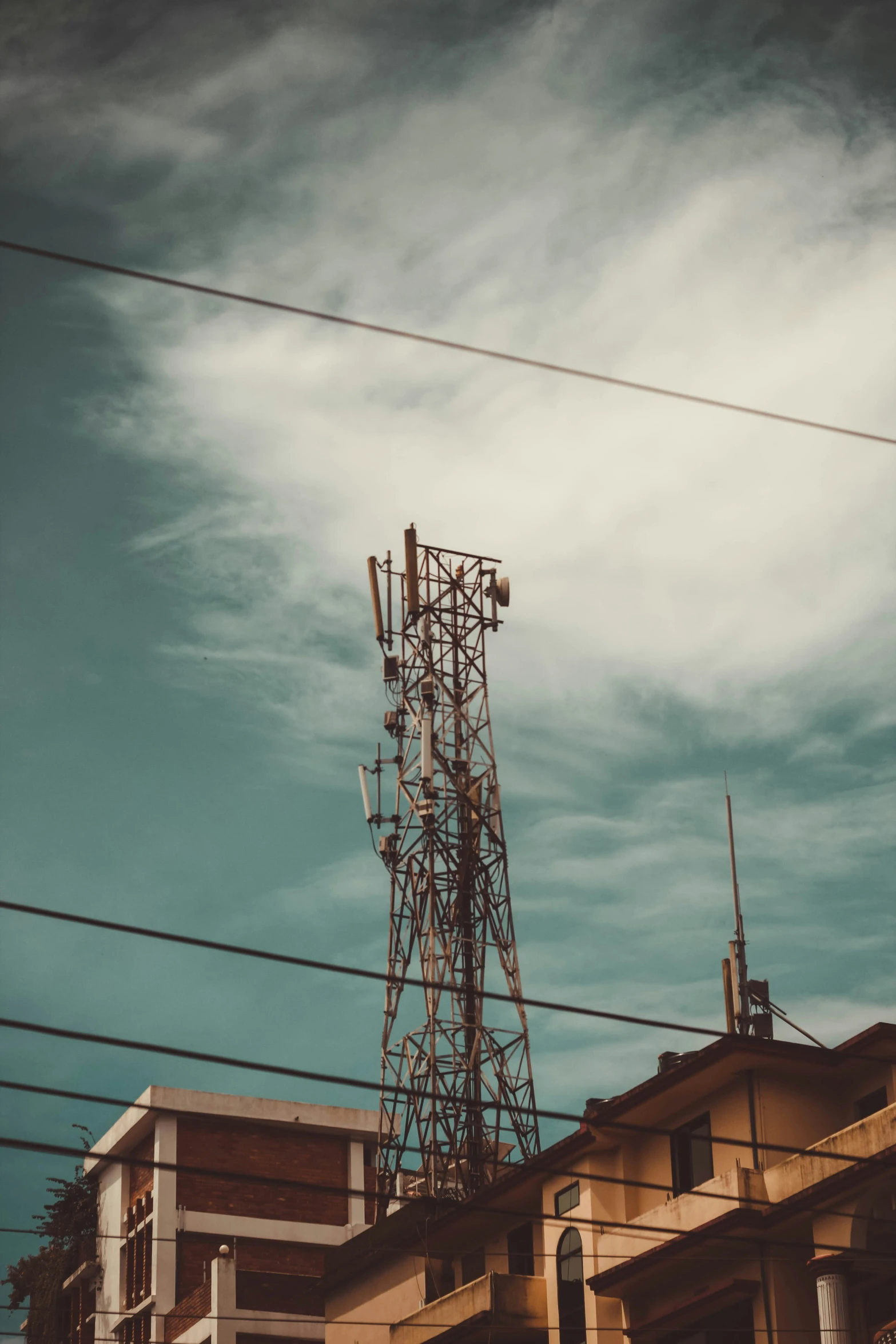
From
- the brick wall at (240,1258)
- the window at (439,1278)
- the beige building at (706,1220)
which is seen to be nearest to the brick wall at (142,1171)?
the brick wall at (240,1258)

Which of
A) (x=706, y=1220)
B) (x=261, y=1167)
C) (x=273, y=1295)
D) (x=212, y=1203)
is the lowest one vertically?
(x=706, y=1220)

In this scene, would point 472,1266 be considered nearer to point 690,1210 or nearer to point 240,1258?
point 690,1210

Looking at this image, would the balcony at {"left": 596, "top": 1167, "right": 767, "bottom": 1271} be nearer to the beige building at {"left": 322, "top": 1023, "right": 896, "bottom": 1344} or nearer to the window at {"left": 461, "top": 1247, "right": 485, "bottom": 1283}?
the beige building at {"left": 322, "top": 1023, "right": 896, "bottom": 1344}

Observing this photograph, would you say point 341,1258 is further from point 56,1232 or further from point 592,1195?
point 56,1232

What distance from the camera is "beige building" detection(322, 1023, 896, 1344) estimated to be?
2908 cm

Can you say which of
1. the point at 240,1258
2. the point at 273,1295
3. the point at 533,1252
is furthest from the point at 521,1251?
the point at 240,1258

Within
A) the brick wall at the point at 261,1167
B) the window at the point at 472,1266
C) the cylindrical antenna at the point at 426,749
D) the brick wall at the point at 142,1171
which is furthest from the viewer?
the brick wall at the point at 142,1171

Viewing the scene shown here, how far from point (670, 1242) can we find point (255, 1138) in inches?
981

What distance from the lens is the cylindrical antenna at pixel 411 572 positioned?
48406mm

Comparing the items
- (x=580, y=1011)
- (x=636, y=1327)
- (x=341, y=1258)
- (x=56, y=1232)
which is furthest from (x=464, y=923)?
(x=580, y=1011)

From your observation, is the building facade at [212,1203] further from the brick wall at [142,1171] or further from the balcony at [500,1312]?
the balcony at [500,1312]

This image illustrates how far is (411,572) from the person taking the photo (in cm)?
4859

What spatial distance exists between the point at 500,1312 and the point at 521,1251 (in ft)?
7.97

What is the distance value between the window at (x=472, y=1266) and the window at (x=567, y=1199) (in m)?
3.88
